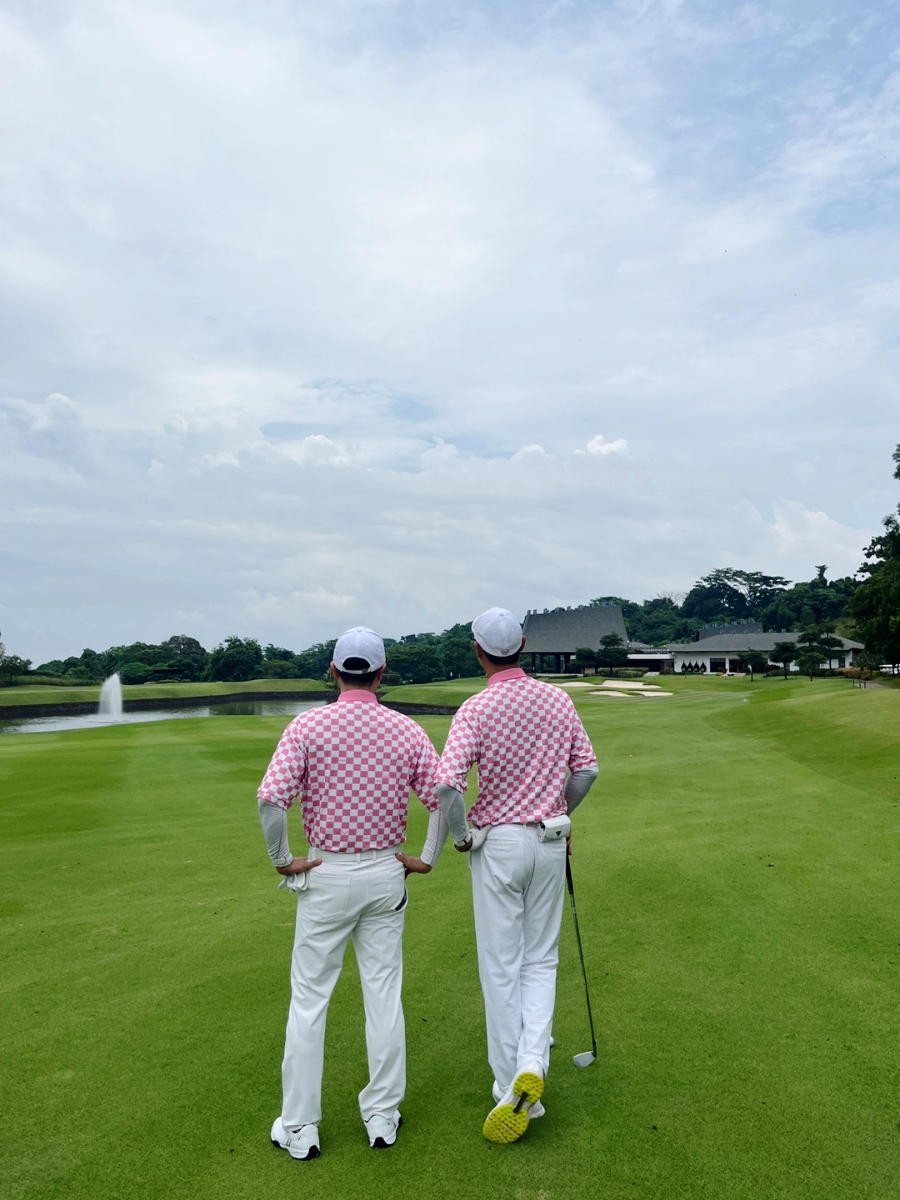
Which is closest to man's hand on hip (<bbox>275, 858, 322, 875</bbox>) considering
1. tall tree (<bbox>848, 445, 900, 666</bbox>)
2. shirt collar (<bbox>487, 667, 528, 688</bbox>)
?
shirt collar (<bbox>487, 667, 528, 688</bbox>)

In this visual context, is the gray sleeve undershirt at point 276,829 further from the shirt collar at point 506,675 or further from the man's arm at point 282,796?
the shirt collar at point 506,675

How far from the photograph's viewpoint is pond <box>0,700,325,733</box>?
52062 mm

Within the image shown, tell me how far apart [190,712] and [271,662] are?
33.4m

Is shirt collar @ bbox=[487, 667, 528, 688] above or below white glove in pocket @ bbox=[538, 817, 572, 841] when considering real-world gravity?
above

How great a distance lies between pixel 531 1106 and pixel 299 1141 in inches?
43.0

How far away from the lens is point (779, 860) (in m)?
8.79

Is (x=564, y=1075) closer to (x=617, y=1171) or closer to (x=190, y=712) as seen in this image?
(x=617, y=1171)

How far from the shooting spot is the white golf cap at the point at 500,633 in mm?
4617

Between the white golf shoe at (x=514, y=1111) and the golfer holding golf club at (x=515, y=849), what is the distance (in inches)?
5.6

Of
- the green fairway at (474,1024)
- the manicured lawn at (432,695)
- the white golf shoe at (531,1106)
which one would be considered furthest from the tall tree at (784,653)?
the white golf shoe at (531,1106)

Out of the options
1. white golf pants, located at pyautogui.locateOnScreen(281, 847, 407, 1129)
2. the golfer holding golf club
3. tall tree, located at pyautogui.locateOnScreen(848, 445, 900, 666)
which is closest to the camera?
white golf pants, located at pyautogui.locateOnScreen(281, 847, 407, 1129)

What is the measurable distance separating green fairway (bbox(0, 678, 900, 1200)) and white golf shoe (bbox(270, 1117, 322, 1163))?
0.06 meters

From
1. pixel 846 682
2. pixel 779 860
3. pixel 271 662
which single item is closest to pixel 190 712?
pixel 271 662

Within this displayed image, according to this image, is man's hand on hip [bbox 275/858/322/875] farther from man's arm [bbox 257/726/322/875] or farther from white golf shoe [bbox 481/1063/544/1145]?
white golf shoe [bbox 481/1063/544/1145]
